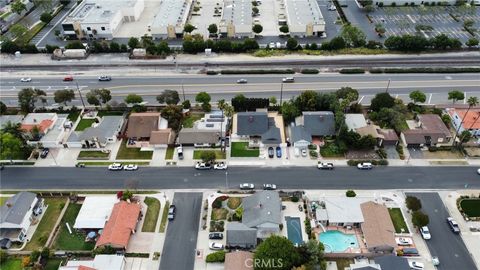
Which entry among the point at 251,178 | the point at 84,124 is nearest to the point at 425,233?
the point at 251,178

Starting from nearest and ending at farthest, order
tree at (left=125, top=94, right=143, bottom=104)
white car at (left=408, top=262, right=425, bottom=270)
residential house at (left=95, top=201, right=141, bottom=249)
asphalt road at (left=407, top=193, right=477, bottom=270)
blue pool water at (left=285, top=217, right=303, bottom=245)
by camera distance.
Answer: white car at (left=408, top=262, right=425, bottom=270)
asphalt road at (left=407, top=193, right=477, bottom=270)
residential house at (left=95, top=201, right=141, bottom=249)
blue pool water at (left=285, top=217, right=303, bottom=245)
tree at (left=125, top=94, right=143, bottom=104)

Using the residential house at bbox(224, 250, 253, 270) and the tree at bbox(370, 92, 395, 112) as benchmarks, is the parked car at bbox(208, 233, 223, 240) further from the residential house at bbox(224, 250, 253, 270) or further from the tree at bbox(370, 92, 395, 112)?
the tree at bbox(370, 92, 395, 112)

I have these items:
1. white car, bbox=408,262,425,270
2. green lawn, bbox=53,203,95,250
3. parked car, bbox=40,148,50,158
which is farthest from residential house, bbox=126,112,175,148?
white car, bbox=408,262,425,270

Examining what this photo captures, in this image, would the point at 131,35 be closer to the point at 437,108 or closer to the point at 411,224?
the point at 437,108

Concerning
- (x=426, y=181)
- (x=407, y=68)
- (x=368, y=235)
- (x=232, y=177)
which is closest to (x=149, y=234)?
(x=232, y=177)

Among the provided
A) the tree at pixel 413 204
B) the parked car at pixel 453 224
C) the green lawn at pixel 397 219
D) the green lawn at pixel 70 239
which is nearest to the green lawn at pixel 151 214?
the green lawn at pixel 70 239

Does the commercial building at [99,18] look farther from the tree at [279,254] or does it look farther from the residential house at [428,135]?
the tree at [279,254]

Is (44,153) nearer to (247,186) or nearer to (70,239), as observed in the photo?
(70,239)
